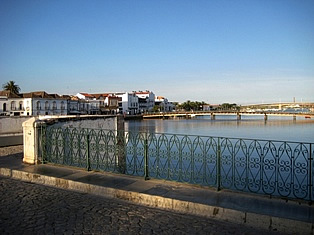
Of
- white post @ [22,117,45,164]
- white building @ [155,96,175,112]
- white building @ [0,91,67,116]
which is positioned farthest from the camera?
white building @ [155,96,175,112]

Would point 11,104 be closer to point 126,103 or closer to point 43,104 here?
point 43,104

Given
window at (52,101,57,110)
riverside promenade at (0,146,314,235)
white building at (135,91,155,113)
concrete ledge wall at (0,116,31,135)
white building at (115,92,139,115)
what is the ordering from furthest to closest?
white building at (135,91,155,113) → white building at (115,92,139,115) → window at (52,101,57,110) → concrete ledge wall at (0,116,31,135) → riverside promenade at (0,146,314,235)

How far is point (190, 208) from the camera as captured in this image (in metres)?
5.59

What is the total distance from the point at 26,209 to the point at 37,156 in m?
3.93

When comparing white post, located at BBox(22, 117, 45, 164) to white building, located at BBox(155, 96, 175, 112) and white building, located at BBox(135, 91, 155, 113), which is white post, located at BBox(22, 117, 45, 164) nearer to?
white building, located at BBox(135, 91, 155, 113)

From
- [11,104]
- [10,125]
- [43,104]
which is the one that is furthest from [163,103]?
[10,125]

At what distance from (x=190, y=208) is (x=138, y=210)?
3.27 ft

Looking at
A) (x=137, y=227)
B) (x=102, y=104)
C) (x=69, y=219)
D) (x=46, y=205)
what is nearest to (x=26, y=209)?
(x=46, y=205)

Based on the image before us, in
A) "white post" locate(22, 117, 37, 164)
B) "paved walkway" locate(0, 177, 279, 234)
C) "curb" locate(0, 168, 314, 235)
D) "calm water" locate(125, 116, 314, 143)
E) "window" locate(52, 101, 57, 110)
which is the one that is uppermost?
"window" locate(52, 101, 57, 110)

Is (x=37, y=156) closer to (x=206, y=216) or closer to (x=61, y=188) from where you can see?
(x=61, y=188)

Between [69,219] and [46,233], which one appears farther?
[69,219]

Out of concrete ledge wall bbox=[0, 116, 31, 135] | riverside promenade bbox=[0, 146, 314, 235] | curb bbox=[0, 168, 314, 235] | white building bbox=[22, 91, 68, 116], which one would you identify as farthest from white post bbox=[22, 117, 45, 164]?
white building bbox=[22, 91, 68, 116]

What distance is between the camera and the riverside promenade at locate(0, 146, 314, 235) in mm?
4828

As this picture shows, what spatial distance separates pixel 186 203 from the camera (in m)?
5.64
